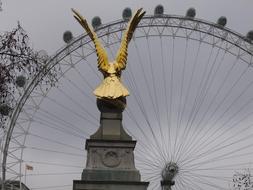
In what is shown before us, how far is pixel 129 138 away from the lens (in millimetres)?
28750

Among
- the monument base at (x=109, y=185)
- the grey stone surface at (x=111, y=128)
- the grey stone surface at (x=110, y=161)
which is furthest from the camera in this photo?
the grey stone surface at (x=111, y=128)

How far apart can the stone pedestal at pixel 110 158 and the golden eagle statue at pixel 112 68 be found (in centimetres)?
59

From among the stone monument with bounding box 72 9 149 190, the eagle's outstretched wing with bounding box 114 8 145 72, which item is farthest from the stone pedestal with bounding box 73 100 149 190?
the eagle's outstretched wing with bounding box 114 8 145 72

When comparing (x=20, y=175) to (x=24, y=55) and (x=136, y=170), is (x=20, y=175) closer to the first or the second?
(x=136, y=170)

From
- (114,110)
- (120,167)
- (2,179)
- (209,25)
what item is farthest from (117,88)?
(209,25)

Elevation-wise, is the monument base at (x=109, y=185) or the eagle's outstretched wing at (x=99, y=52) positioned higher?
the eagle's outstretched wing at (x=99, y=52)

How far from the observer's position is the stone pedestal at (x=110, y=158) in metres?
26.9

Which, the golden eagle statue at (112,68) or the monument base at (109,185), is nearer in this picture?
the monument base at (109,185)

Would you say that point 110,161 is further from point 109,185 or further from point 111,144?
point 109,185

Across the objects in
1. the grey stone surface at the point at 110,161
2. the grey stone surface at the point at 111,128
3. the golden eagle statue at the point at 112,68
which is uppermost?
the golden eagle statue at the point at 112,68

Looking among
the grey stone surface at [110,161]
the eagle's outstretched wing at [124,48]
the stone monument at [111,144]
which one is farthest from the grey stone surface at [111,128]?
the eagle's outstretched wing at [124,48]

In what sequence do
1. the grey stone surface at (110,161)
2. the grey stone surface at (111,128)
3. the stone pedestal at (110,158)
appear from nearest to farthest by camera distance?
the stone pedestal at (110,158) < the grey stone surface at (110,161) < the grey stone surface at (111,128)

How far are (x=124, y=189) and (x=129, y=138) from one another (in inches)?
111

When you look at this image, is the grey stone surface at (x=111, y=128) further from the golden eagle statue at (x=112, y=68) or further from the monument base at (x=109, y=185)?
the monument base at (x=109, y=185)
